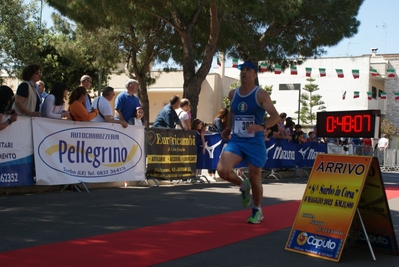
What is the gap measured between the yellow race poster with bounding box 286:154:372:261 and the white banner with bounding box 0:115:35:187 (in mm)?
5084

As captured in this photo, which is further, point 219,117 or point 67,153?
point 219,117

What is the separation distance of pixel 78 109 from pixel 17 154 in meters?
1.47

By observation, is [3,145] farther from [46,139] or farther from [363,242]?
[363,242]

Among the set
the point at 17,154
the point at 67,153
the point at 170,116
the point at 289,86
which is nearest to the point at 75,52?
the point at 170,116

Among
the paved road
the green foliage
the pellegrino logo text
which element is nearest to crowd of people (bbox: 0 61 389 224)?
the pellegrino logo text

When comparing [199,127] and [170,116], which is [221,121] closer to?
[199,127]

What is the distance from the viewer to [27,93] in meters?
9.28

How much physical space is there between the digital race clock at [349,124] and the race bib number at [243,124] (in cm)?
100

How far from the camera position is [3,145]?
8680mm

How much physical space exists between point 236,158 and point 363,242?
1.81m

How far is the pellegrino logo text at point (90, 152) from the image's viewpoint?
31.1 ft

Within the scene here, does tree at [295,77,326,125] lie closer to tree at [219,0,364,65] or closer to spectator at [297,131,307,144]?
tree at [219,0,364,65]

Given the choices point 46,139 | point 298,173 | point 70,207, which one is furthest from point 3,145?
point 298,173

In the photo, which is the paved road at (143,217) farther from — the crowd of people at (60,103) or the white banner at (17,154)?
the crowd of people at (60,103)
